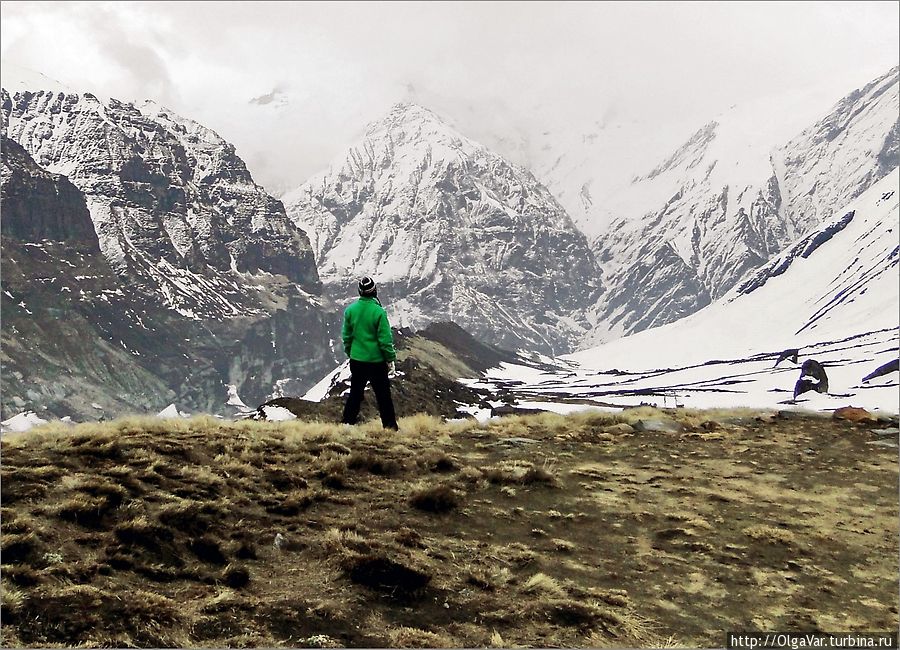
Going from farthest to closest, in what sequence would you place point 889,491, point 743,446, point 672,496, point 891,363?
point 891,363 → point 743,446 → point 889,491 → point 672,496

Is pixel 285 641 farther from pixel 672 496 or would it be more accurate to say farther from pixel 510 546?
pixel 672 496

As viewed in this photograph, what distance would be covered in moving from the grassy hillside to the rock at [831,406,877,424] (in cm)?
699

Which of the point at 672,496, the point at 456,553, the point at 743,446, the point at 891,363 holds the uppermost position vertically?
the point at 891,363

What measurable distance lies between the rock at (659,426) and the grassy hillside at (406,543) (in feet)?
15.5

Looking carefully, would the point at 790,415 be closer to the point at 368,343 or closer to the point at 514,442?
the point at 514,442

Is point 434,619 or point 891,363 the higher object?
point 891,363

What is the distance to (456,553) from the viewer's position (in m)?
10.7

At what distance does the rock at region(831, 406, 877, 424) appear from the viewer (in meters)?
23.8

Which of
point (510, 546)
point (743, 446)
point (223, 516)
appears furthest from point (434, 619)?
point (743, 446)

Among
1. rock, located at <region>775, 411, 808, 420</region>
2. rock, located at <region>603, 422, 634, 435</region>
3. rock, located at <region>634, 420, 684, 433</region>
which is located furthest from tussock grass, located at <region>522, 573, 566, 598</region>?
rock, located at <region>775, 411, 808, 420</region>

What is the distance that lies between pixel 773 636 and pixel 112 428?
12.2 m

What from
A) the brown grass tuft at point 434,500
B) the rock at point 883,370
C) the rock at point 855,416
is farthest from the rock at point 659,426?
the rock at point 883,370

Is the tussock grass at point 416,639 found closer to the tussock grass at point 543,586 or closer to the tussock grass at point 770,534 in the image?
the tussock grass at point 543,586

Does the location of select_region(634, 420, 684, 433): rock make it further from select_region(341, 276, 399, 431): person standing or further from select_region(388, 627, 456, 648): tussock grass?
select_region(388, 627, 456, 648): tussock grass
